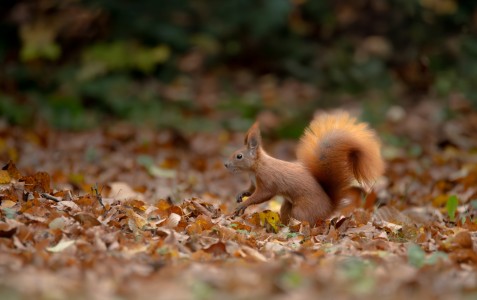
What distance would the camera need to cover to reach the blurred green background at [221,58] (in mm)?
9875

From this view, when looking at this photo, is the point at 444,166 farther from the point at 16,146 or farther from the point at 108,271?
the point at 108,271

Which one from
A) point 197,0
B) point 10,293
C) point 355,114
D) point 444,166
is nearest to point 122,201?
point 10,293

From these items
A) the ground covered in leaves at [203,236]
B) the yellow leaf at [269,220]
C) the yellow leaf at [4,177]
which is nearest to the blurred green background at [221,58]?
the ground covered in leaves at [203,236]

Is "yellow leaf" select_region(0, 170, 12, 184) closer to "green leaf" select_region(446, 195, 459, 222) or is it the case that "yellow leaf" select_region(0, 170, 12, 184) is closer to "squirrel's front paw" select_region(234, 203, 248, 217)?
"squirrel's front paw" select_region(234, 203, 248, 217)

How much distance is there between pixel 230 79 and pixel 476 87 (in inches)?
132

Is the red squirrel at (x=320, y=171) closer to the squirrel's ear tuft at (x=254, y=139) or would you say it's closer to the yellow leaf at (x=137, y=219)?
the squirrel's ear tuft at (x=254, y=139)

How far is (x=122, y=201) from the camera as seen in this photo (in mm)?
5270

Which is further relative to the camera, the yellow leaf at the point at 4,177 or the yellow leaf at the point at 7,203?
the yellow leaf at the point at 4,177

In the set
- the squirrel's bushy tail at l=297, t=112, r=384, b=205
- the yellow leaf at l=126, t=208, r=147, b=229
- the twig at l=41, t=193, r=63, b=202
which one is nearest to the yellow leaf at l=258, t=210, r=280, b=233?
the squirrel's bushy tail at l=297, t=112, r=384, b=205

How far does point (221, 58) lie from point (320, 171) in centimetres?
641

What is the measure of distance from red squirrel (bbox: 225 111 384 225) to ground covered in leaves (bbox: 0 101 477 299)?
13 cm

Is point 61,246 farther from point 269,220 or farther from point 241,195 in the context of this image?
point 241,195

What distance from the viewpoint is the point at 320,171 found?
17.1 ft

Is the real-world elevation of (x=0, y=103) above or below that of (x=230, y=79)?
below
